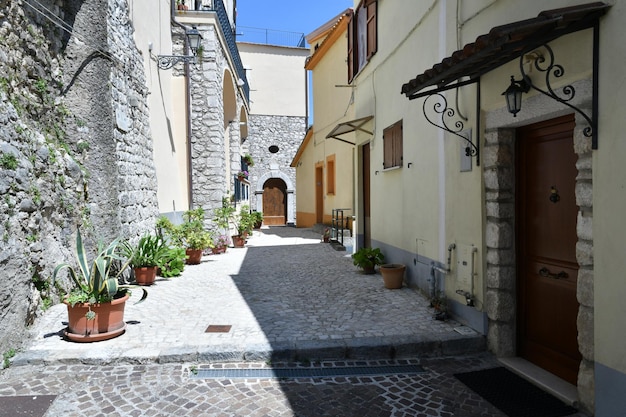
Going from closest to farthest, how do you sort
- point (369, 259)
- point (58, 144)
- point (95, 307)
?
1. point (95, 307)
2. point (58, 144)
3. point (369, 259)

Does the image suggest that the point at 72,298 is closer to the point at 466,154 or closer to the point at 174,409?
the point at 174,409

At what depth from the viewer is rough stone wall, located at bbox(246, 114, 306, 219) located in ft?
77.6

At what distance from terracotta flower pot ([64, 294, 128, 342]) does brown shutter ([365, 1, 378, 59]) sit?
19.9 ft

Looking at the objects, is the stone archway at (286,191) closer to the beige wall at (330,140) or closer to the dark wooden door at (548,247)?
the beige wall at (330,140)

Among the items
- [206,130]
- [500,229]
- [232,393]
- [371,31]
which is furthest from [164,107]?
[500,229]

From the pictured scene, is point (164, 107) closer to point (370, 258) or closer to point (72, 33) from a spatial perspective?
point (72, 33)

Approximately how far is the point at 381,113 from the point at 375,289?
10.2 feet

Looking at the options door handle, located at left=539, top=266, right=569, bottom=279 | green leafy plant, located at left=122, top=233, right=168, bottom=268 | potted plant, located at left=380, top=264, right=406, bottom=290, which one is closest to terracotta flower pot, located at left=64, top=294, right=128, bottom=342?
green leafy plant, located at left=122, top=233, right=168, bottom=268

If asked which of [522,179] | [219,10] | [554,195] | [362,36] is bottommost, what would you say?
[554,195]

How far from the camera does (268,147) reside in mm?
23828

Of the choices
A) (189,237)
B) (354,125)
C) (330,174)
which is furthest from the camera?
(330,174)

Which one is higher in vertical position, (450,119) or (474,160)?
(450,119)

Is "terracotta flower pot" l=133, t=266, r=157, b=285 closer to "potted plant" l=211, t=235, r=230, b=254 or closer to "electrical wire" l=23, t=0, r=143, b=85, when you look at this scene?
"electrical wire" l=23, t=0, r=143, b=85

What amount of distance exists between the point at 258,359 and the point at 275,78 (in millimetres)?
22562
